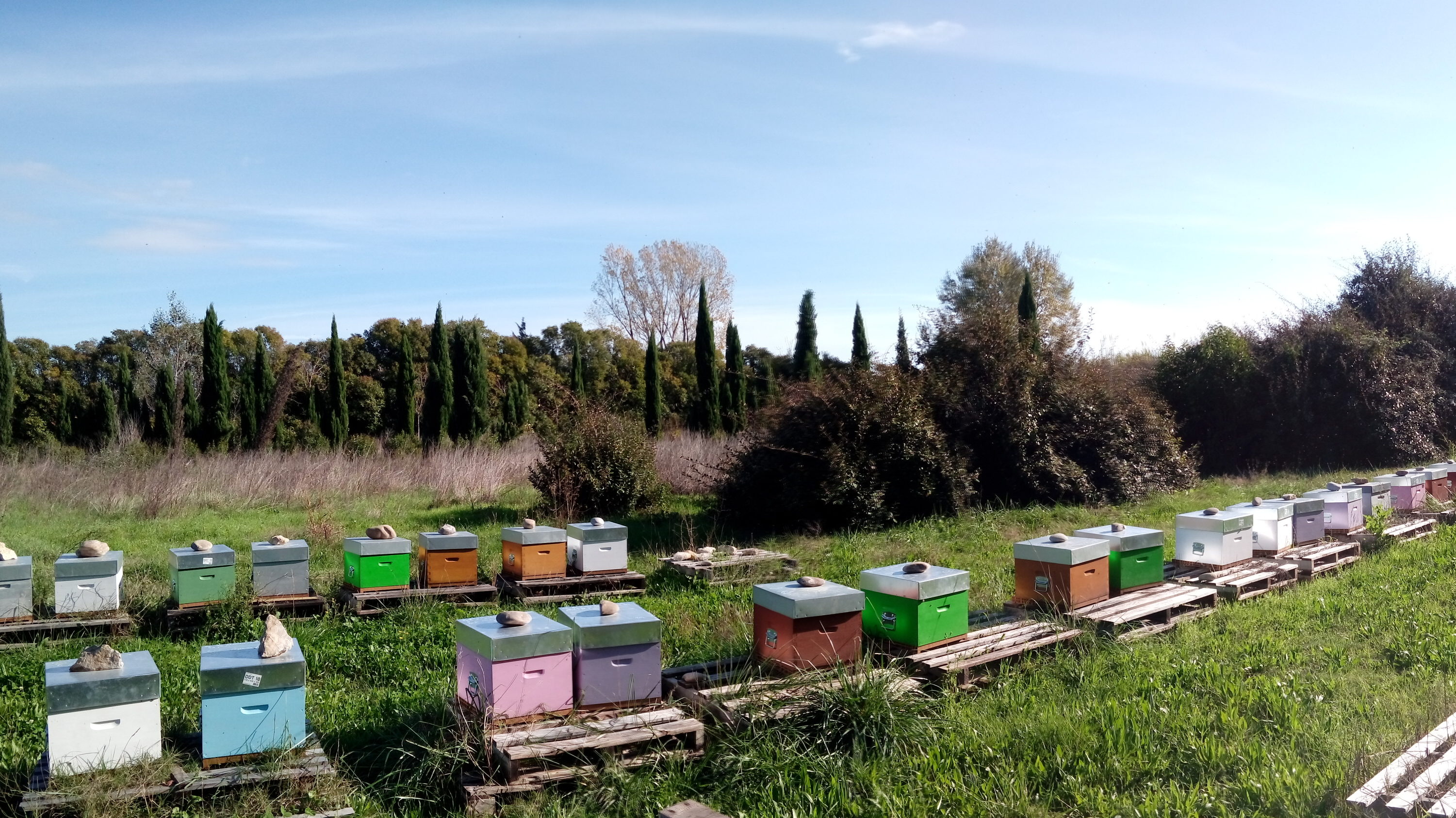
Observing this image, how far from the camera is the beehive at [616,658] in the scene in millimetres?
4520

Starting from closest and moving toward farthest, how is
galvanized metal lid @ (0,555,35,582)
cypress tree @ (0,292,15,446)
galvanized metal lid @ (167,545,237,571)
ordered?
galvanized metal lid @ (0,555,35,582) < galvanized metal lid @ (167,545,237,571) < cypress tree @ (0,292,15,446)

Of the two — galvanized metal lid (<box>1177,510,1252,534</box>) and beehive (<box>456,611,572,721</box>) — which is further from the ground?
galvanized metal lid (<box>1177,510,1252,534</box>)

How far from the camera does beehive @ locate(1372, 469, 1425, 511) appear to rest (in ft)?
36.7

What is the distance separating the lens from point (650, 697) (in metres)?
4.68

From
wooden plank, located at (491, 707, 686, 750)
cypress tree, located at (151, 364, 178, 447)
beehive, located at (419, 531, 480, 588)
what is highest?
cypress tree, located at (151, 364, 178, 447)

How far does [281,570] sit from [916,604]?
5311 millimetres

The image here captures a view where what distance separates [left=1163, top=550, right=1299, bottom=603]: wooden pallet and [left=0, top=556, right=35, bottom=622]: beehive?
347 inches

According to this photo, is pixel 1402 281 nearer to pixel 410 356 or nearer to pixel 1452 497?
pixel 1452 497

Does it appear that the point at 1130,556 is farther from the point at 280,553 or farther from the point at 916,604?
the point at 280,553

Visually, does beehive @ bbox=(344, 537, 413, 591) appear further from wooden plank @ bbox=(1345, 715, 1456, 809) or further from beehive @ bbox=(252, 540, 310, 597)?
wooden plank @ bbox=(1345, 715, 1456, 809)

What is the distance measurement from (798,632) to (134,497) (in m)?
12.3

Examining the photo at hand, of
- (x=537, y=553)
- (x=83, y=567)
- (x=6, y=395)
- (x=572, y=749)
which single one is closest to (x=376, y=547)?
(x=537, y=553)

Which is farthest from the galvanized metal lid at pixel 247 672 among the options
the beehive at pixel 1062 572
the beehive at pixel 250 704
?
the beehive at pixel 1062 572

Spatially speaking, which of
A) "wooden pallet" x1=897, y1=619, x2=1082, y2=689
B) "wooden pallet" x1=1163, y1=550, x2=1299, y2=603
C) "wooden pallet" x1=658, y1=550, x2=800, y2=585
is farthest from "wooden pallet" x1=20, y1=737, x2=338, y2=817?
"wooden pallet" x1=1163, y1=550, x2=1299, y2=603
